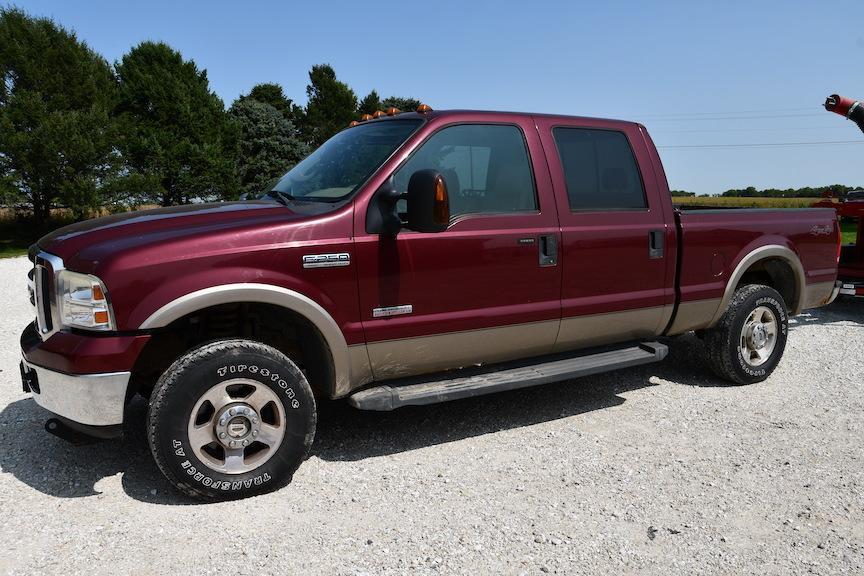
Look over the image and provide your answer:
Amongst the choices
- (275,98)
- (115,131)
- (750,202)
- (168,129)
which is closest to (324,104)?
(275,98)

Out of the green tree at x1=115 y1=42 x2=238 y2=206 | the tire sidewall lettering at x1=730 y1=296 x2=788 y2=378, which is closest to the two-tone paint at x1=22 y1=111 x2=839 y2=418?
the tire sidewall lettering at x1=730 y1=296 x2=788 y2=378

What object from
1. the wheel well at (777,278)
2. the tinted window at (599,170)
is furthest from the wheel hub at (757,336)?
the tinted window at (599,170)

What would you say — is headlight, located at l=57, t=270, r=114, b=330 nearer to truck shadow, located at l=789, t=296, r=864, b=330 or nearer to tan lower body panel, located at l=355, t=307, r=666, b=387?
tan lower body panel, located at l=355, t=307, r=666, b=387

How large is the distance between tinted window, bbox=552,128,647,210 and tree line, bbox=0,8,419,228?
1590 centimetres

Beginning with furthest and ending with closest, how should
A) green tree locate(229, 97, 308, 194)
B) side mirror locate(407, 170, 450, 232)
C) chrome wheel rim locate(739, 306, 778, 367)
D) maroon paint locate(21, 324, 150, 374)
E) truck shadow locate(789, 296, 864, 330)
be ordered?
green tree locate(229, 97, 308, 194) < truck shadow locate(789, 296, 864, 330) < chrome wheel rim locate(739, 306, 778, 367) < side mirror locate(407, 170, 450, 232) < maroon paint locate(21, 324, 150, 374)

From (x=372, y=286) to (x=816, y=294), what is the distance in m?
4.40

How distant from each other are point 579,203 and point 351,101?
44009 millimetres

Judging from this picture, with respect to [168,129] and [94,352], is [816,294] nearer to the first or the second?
[94,352]

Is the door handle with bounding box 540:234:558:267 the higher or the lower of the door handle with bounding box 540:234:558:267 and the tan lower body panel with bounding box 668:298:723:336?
the higher

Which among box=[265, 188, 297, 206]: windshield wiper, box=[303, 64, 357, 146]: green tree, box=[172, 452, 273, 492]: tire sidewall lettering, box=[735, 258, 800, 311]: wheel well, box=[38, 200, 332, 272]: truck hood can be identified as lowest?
box=[172, 452, 273, 492]: tire sidewall lettering

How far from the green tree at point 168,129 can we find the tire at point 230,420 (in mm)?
26798

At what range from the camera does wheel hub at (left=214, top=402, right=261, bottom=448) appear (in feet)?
10.8

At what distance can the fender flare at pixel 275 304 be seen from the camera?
3.11 metres

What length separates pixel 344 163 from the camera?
4.05m
